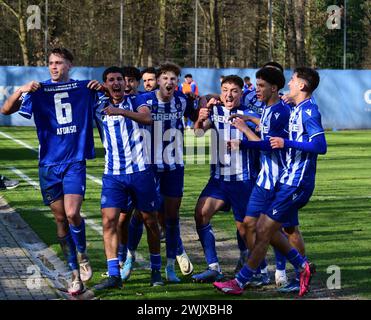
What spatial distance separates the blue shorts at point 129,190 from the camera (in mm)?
A: 10312

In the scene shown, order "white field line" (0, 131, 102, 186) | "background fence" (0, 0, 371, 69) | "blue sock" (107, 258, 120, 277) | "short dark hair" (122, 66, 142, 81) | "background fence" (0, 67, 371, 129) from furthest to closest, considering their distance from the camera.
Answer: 1. "background fence" (0, 0, 371, 69)
2. "background fence" (0, 67, 371, 129)
3. "white field line" (0, 131, 102, 186)
4. "short dark hair" (122, 66, 142, 81)
5. "blue sock" (107, 258, 120, 277)

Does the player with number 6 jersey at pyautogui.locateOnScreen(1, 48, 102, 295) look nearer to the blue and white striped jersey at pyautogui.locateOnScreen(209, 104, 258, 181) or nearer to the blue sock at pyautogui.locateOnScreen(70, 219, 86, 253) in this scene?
the blue sock at pyautogui.locateOnScreen(70, 219, 86, 253)

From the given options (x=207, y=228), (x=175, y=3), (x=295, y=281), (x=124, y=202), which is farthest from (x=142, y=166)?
(x=175, y=3)

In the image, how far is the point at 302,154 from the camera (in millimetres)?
9766

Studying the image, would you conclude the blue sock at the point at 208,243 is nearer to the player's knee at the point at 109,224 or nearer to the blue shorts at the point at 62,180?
the player's knee at the point at 109,224

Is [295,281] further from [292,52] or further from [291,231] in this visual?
[292,52]

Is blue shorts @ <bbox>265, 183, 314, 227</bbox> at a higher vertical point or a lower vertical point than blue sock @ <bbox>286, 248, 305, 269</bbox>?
higher

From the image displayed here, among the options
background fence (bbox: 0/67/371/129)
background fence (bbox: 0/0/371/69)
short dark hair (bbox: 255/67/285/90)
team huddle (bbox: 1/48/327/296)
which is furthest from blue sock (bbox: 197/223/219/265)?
background fence (bbox: 0/67/371/129)

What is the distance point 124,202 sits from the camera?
10383 millimetres

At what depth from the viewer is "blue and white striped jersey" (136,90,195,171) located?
1095cm

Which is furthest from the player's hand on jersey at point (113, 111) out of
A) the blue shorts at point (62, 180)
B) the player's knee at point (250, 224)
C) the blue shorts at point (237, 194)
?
the player's knee at point (250, 224)

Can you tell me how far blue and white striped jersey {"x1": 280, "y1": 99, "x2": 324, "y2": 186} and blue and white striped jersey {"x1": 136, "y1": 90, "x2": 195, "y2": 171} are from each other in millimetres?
1586

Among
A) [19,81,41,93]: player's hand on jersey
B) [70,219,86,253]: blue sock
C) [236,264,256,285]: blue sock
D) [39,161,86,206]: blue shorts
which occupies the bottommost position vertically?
[236,264,256,285]: blue sock
